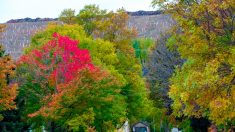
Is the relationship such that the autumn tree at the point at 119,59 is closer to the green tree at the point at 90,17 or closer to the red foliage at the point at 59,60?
the green tree at the point at 90,17

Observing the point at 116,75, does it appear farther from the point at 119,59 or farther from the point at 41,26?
the point at 41,26

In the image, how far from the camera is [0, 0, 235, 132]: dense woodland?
2728 centimetres

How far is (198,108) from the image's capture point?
96.0 ft

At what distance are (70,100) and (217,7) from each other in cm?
1525

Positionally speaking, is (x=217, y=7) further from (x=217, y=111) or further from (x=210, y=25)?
(x=217, y=111)

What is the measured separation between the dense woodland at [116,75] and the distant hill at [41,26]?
65.4m

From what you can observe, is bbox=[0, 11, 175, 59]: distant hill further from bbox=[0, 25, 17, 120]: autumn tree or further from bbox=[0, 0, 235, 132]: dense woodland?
bbox=[0, 25, 17, 120]: autumn tree

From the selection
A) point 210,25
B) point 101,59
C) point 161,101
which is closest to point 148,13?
point 161,101

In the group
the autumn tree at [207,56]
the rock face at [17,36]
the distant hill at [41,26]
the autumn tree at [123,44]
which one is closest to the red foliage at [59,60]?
the autumn tree at [123,44]

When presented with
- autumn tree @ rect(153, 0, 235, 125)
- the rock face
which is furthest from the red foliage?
the rock face

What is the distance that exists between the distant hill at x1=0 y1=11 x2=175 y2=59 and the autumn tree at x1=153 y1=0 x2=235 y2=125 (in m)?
105

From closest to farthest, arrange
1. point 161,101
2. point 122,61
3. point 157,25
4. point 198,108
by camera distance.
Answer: point 198,108, point 122,61, point 161,101, point 157,25

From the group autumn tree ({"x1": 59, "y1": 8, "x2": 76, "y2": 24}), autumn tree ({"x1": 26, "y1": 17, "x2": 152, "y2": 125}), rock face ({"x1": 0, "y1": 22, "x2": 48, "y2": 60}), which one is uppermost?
autumn tree ({"x1": 59, "y1": 8, "x2": 76, "y2": 24})

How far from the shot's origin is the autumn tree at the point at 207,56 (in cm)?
2658
